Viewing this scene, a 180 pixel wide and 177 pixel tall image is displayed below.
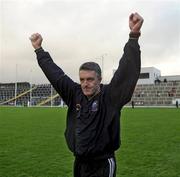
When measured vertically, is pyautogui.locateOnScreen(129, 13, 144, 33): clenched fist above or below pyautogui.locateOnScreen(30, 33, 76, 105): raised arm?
above

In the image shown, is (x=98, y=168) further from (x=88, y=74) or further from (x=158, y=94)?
(x=158, y=94)

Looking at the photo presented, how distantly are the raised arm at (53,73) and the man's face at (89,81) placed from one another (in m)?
0.23

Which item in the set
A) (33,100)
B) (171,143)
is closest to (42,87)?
(33,100)

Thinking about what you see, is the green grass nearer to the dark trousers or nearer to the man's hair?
the dark trousers

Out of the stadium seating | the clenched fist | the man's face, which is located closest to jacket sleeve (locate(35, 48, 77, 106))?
the man's face

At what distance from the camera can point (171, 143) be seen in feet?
48.4

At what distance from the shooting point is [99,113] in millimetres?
3961

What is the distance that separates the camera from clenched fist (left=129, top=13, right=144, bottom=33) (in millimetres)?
3717

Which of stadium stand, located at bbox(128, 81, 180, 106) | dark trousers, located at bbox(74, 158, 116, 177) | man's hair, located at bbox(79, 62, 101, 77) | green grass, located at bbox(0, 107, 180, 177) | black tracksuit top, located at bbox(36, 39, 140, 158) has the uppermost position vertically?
stadium stand, located at bbox(128, 81, 180, 106)

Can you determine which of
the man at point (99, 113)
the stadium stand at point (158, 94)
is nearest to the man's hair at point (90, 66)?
the man at point (99, 113)

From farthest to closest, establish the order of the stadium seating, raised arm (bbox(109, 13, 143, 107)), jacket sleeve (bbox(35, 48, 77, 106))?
1. the stadium seating
2. jacket sleeve (bbox(35, 48, 77, 106))
3. raised arm (bbox(109, 13, 143, 107))

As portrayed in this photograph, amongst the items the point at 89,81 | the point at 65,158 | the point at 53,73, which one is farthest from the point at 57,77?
the point at 65,158

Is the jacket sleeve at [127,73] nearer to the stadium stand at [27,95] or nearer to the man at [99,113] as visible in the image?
the man at [99,113]

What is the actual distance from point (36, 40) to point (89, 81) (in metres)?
0.78
